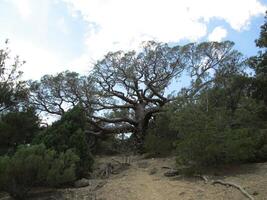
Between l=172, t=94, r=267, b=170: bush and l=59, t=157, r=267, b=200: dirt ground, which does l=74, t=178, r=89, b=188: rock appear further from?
l=172, t=94, r=267, b=170: bush

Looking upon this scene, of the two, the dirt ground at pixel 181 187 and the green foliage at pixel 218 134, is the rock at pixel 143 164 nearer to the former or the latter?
the dirt ground at pixel 181 187

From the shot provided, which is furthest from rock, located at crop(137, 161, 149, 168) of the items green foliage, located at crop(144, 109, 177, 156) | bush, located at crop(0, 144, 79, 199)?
bush, located at crop(0, 144, 79, 199)

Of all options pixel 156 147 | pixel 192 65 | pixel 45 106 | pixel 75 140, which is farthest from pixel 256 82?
pixel 45 106

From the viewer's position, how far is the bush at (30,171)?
15047mm

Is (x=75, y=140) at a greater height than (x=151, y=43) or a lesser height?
lesser

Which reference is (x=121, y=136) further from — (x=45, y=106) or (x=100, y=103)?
(x=45, y=106)

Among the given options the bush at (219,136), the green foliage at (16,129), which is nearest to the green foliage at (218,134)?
the bush at (219,136)

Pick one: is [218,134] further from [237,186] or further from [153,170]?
[153,170]

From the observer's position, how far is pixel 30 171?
1521cm

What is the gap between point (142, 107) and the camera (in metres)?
32.3

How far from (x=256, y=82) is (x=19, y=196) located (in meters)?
12.1

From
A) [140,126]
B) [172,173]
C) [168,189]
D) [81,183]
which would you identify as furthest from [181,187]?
[140,126]

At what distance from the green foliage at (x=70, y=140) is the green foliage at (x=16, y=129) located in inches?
85.8

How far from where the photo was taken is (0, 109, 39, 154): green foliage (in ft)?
69.9
